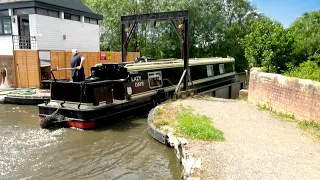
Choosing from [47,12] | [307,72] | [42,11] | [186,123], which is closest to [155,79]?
[186,123]

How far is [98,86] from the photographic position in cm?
923

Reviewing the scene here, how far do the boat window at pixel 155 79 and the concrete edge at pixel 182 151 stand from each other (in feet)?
7.59

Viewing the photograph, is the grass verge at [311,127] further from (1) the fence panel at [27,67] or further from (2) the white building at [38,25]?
(2) the white building at [38,25]

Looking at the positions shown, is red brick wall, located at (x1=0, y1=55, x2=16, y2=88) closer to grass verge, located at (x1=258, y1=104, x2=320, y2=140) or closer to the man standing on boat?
the man standing on boat

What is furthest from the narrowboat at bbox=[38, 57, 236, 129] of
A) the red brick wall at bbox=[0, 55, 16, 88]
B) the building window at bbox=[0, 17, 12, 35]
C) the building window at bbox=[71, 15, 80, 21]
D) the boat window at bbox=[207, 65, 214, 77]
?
the building window at bbox=[71, 15, 80, 21]

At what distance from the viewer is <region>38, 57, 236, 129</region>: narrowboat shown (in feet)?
29.9

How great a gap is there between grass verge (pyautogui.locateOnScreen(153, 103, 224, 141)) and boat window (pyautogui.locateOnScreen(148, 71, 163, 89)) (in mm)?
1545

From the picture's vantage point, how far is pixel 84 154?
710 centimetres

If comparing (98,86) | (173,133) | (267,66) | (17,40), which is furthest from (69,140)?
(17,40)

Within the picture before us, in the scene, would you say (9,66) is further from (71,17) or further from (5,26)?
(71,17)

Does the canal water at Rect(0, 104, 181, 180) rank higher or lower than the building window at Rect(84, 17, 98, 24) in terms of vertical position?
lower

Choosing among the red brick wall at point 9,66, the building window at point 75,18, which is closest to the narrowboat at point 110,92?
the red brick wall at point 9,66

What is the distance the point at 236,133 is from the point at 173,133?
145cm

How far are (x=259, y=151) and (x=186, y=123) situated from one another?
2.25m
